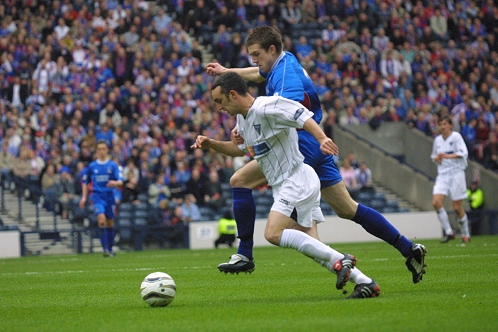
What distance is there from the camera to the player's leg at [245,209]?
8.40m

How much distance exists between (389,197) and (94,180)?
11222mm

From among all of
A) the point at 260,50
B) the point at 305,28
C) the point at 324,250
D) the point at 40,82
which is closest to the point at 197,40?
the point at 305,28

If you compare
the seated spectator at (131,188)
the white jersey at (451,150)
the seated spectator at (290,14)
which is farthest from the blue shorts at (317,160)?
the seated spectator at (290,14)

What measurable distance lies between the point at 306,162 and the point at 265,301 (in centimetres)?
148

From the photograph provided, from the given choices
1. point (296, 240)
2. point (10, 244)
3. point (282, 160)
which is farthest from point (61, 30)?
point (296, 240)

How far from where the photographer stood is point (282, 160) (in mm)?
7305

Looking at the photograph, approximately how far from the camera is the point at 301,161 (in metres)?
7.30

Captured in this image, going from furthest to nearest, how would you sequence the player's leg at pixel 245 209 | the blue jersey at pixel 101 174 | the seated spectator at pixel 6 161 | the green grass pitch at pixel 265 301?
1. the seated spectator at pixel 6 161
2. the blue jersey at pixel 101 174
3. the player's leg at pixel 245 209
4. the green grass pitch at pixel 265 301

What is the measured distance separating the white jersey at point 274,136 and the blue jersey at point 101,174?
1058cm

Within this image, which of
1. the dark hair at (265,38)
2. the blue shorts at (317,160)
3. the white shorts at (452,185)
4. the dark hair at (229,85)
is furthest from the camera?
the white shorts at (452,185)

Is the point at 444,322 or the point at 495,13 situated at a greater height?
the point at 495,13

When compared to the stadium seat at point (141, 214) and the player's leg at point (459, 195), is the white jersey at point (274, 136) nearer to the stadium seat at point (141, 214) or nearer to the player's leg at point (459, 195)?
the player's leg at point (459, 195)

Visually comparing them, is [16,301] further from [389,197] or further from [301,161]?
[389,197]

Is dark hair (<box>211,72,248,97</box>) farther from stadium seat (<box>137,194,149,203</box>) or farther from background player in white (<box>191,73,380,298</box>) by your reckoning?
stadium seat (<box>137,194,149,203</box>)
